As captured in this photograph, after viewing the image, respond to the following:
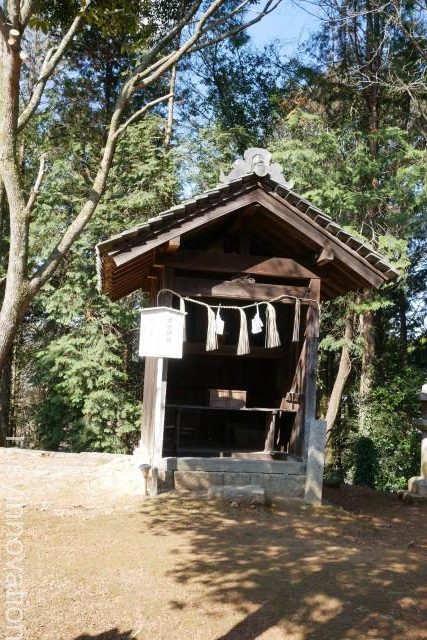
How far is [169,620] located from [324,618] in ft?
3.67

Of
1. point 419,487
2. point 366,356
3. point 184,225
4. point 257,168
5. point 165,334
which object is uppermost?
point 257,168

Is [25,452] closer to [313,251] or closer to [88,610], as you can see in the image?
[313,251]

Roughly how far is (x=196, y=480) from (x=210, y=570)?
11.1 feet

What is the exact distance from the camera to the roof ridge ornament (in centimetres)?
891

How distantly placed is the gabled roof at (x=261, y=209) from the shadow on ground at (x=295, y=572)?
11.3 feet

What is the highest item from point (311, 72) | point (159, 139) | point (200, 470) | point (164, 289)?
point (311, 72)

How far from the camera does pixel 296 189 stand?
55.7 feet

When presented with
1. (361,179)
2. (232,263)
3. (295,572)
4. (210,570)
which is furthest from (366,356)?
(210,570)

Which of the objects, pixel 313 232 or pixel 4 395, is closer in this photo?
pixel 313 232

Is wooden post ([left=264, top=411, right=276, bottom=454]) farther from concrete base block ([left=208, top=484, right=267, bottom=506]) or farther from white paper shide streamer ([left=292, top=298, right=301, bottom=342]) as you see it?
white paper shide streamer ([left=292, top=298, right=301, bottom=342])

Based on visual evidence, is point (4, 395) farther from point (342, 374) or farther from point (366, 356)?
point (366, 356)

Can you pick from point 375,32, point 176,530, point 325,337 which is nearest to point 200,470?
point 176,530

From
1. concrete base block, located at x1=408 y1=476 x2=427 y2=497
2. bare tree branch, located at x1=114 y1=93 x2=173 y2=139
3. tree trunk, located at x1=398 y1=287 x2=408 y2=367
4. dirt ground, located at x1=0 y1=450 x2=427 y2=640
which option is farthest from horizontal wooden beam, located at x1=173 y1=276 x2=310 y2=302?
tree trunk, located at x1=398 y1=287 x2=408 y2=367

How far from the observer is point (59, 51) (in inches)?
430
